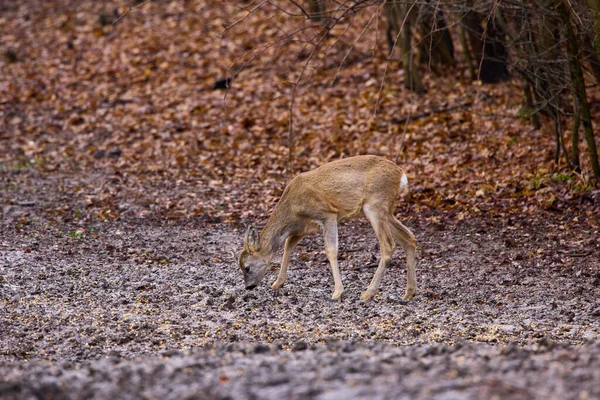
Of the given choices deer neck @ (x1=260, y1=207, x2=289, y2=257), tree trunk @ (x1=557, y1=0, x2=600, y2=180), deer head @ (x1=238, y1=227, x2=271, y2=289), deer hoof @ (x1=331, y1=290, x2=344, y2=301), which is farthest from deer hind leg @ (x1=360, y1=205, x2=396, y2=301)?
tree trunk @ (x1=557, y1=0, x2=600, y2=180)

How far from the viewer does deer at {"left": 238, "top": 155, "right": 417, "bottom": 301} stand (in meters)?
8.52

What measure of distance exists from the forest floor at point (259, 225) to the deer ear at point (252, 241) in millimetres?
510

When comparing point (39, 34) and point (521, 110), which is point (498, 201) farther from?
point (39, 34)

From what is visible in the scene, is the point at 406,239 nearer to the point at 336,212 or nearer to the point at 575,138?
the point at 336,212

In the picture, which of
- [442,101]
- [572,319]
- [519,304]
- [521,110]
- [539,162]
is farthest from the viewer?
[442,101]

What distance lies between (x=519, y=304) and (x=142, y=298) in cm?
390

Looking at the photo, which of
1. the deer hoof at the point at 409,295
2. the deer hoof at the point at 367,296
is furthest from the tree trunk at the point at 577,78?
the deer hoof at the point at 367,296

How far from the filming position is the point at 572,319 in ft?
24.6

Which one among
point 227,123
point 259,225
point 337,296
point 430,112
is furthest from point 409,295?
point 227,123

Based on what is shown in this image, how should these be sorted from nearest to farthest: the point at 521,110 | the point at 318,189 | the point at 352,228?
the point at 318,189, the point at 352,228, the point at 521,110

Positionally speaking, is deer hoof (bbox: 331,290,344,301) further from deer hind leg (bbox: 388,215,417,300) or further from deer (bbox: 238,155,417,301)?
deer hind leg (bbox: 388,215,417,300)

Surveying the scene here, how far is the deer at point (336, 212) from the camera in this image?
8516mm

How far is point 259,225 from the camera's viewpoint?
38.1ft

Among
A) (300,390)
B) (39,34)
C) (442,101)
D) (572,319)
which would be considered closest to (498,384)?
(300,390)
